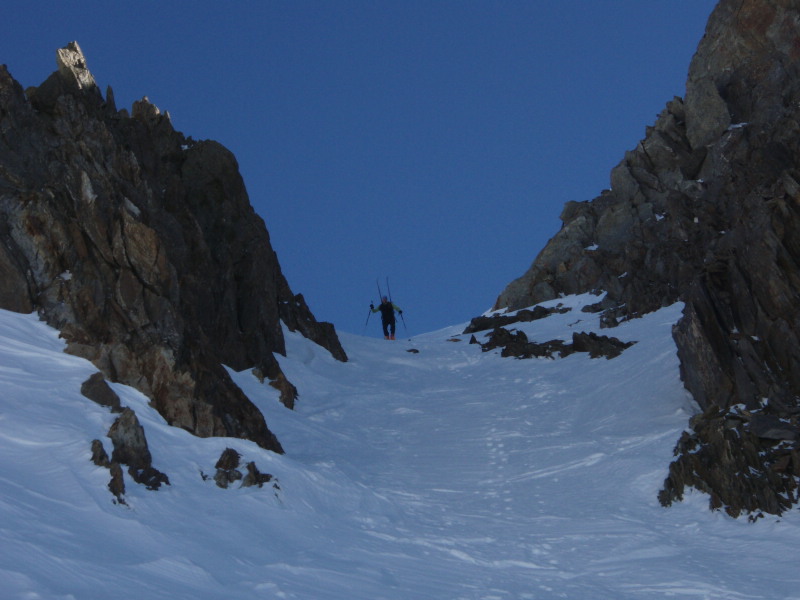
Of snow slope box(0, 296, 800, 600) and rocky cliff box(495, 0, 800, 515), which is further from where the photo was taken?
rocky cliff box(495, 0, 800, 515)

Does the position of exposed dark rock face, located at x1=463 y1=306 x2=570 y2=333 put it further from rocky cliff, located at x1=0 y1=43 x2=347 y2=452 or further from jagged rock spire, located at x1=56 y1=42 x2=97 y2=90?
jagged rock spire, located at x1=56 y1=42 x2=97 y2=90

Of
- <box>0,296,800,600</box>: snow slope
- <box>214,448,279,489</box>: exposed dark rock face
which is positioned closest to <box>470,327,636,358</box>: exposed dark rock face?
<box>0,296,800,600</box>: snow slope

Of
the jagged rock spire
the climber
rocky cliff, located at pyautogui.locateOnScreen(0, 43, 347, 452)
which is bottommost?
rocky cliff, located at pyautogui.locateOnScreen(0, 43, 347, 452)

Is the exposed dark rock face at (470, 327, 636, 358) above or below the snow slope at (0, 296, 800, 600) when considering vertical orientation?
above

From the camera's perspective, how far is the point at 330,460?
19297 mm

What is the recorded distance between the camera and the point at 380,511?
15078mm

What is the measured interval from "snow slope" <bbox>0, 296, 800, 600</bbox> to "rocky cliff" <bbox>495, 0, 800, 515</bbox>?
3.14 ft

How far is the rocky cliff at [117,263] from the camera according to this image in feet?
54.9

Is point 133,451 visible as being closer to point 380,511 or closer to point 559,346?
point 380,511

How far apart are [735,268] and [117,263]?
1510 centimetres

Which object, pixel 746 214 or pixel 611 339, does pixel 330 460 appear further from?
pixel 611 339

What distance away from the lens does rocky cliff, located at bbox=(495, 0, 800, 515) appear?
15.5 m

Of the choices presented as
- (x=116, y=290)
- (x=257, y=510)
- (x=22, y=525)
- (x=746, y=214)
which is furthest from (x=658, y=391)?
(x=22, y=525)

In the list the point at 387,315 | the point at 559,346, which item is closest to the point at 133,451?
the point at 559,346
